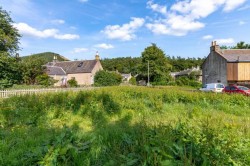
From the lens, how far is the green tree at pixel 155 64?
56469 millimetres

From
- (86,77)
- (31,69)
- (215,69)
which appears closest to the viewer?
(31,69)

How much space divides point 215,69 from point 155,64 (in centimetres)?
2139

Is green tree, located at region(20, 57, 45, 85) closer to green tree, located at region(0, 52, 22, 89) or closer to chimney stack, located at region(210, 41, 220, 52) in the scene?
green tree, located at region(0, 52, 22, 89)

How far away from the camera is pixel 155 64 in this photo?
188 ft

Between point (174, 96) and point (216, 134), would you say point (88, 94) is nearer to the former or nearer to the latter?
point (174, 96)

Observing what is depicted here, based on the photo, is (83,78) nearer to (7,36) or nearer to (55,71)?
(55,71)

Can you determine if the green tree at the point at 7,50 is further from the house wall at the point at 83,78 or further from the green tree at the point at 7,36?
the house wall at the point at 83,78

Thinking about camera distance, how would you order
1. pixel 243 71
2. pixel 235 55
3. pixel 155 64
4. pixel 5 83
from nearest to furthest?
pixel 5 83
pixel 243 71
pixel 235 55
pixel 155 64

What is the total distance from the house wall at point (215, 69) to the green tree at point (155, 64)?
15177 millimetres

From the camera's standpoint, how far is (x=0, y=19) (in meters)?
20.9

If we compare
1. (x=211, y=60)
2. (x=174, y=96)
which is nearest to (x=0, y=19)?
(x=174, y=96)

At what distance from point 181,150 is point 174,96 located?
31.4 feet

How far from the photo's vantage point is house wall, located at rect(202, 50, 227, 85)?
35.3 m

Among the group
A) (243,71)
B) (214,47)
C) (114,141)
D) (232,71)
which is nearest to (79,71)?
(214,47)
